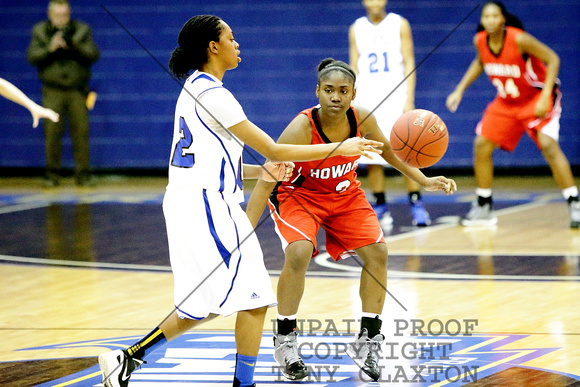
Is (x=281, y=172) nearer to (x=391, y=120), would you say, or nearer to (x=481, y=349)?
(x=481, y=349)

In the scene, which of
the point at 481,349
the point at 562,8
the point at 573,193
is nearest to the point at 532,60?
the point at 573,193

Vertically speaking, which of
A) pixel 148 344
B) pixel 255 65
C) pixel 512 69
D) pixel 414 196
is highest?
pixel 255 65

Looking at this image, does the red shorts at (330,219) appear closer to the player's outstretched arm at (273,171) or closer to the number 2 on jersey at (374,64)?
the player's outstretched arm at (273,171)

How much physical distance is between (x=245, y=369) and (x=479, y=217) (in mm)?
5752

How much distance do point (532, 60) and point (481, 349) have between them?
4.97m

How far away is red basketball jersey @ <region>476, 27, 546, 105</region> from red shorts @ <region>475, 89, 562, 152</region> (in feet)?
0.30

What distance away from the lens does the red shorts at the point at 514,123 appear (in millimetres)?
9203

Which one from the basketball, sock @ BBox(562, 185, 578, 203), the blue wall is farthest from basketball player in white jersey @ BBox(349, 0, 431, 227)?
the basketball

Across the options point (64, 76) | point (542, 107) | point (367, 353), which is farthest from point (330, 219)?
point (64, 76)

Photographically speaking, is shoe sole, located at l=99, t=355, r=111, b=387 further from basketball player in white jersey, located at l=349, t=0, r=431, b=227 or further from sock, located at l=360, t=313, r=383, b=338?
basketball player in white jersey, located at l=349, t=0, r=431, b=227

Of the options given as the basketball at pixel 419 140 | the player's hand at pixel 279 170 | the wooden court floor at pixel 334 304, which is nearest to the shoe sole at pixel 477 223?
the wooden court floor at pixel 334 304

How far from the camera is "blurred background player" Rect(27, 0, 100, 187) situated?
1280 centimetres

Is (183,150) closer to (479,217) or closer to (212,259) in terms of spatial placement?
(212,259)

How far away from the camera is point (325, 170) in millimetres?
4949
